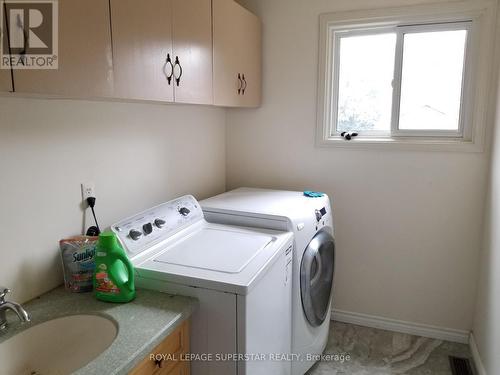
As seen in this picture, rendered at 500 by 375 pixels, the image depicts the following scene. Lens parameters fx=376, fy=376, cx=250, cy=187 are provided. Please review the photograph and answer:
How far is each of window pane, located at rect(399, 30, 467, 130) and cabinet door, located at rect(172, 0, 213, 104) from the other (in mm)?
1335

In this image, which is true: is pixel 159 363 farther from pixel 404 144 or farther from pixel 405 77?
pixel 405 77

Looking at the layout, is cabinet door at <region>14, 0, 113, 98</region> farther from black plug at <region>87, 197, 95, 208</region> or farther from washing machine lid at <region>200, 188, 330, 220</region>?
washing machine lid at <region>200, 188, 330, 220</region>

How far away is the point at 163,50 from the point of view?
1.49 meters

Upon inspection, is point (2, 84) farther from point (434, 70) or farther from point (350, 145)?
point (434, 70)


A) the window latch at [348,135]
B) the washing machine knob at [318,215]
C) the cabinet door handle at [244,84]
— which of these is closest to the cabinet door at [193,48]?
the cabinet door handle at [244,84]

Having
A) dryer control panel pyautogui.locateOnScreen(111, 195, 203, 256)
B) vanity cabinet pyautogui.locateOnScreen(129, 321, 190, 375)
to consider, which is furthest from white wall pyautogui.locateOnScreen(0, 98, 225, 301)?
vanity cabinet pyautogui.locateOnScreen(129, 321, 190, 375)

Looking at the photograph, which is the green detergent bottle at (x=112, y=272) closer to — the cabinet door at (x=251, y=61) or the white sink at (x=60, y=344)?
the white sink at (x=60, y=344)

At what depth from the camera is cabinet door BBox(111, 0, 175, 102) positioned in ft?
4.14

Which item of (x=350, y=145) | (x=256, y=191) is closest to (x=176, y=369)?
(x=256, y=191)

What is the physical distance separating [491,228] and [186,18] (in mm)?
1959

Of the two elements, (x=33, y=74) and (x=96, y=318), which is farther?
(x=96, y=318)

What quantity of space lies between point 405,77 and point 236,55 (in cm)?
112

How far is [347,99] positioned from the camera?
2.61 metres

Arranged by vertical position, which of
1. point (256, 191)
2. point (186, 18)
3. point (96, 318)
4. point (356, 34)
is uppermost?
point (356, 34)
